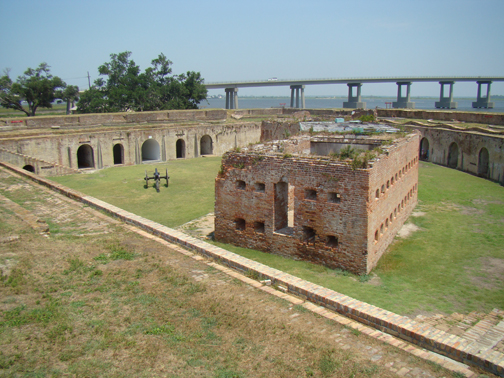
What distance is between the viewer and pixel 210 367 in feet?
17.8

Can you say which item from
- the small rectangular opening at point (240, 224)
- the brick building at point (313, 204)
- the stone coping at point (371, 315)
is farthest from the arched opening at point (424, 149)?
the stone coping at point (371, 315)

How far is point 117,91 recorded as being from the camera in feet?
165

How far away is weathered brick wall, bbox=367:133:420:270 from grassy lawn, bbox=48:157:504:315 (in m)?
0.56

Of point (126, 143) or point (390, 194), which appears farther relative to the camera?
point (126, 143)

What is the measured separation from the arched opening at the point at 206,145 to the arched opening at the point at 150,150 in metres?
4.65

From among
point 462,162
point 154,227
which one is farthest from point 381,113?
point 154,227

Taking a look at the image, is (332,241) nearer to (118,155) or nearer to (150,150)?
(118,155)

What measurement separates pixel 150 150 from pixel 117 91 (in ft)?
63.3

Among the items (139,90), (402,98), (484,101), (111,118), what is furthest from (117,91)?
(484,101)

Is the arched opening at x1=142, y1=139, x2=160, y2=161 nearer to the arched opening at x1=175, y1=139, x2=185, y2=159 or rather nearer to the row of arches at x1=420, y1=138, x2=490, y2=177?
the arched opening at x1=175, y1=139, x2=185, y2=159

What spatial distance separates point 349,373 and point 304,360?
62cm

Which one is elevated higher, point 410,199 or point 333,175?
point 333,175

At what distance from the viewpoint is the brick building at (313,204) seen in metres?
11.1

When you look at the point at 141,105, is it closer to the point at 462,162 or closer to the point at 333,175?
the point at 462,162
